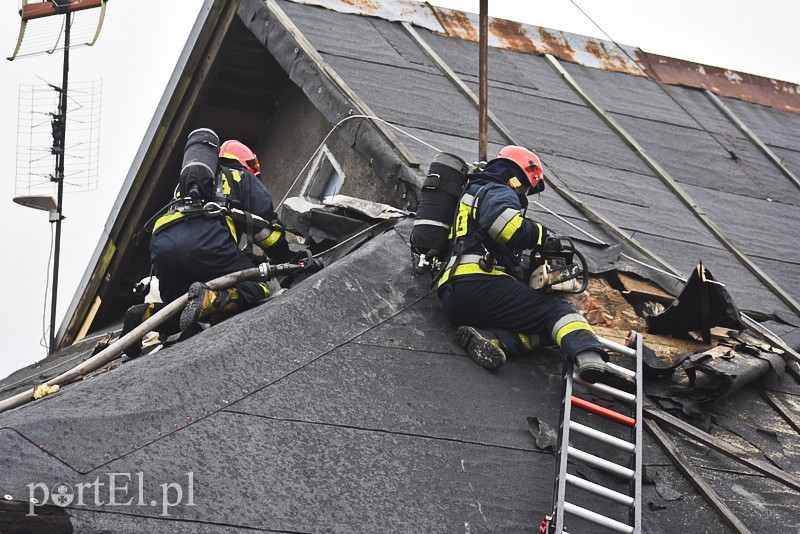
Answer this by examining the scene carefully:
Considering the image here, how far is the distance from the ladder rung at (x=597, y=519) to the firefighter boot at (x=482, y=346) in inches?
45.6

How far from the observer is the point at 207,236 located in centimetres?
648

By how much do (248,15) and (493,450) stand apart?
4990 millimetres

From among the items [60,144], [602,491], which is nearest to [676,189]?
[602,491]

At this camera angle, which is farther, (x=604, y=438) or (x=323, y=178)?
(x=323, y=178)

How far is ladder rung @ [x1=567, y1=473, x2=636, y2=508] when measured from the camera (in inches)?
185

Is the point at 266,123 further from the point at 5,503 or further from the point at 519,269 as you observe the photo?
the point at 5,503

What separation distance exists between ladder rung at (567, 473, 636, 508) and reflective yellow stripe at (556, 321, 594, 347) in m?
0.98

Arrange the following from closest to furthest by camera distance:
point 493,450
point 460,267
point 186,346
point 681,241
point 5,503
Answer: point 5,503 → point 493,450 → point 186,346 → point 460,267 → point 681,241

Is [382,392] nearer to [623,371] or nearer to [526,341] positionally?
[526,341]

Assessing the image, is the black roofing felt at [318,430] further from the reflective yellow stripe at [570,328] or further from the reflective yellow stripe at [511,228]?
the reflective yellow stripe at [511,228]

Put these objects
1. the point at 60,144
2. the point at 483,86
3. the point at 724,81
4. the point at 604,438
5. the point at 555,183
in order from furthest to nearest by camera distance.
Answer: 1. the point at 724,81
2. the point at 60,144
3. the point at 555,183
4. the point at 483,86
5. the point at 604,438

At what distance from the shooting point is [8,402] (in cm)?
564

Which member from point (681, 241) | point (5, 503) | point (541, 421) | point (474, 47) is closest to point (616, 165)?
point (681, 241)

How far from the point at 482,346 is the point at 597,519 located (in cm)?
129
